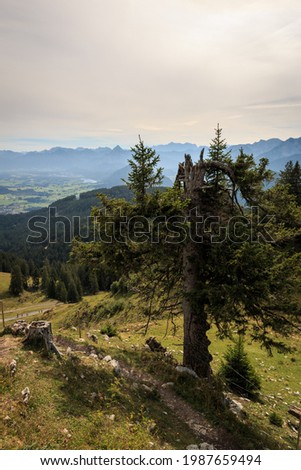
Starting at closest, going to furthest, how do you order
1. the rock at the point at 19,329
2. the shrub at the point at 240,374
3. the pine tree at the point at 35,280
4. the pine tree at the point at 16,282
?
the rock at the point at 19,329
the shrub at the point at 240,374
the pine tree at the point at 16,282
the pine tree at the point at 35,280

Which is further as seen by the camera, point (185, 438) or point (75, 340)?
point (75, 340)

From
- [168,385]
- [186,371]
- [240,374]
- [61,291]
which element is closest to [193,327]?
[186,371]

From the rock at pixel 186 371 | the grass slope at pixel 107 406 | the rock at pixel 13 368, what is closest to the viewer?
the grass slope at pixel 107 406

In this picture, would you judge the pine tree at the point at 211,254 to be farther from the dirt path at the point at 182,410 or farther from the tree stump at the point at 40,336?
the tree stump at the point at 40,336

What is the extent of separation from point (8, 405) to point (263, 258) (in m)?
8.76

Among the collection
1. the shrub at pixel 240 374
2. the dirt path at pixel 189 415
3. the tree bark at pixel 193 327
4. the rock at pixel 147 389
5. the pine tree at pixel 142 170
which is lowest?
the shrub at pixel 240 374

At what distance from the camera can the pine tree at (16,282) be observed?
349 ft

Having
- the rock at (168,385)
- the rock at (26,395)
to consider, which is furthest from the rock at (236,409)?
the rock at (26,395)
